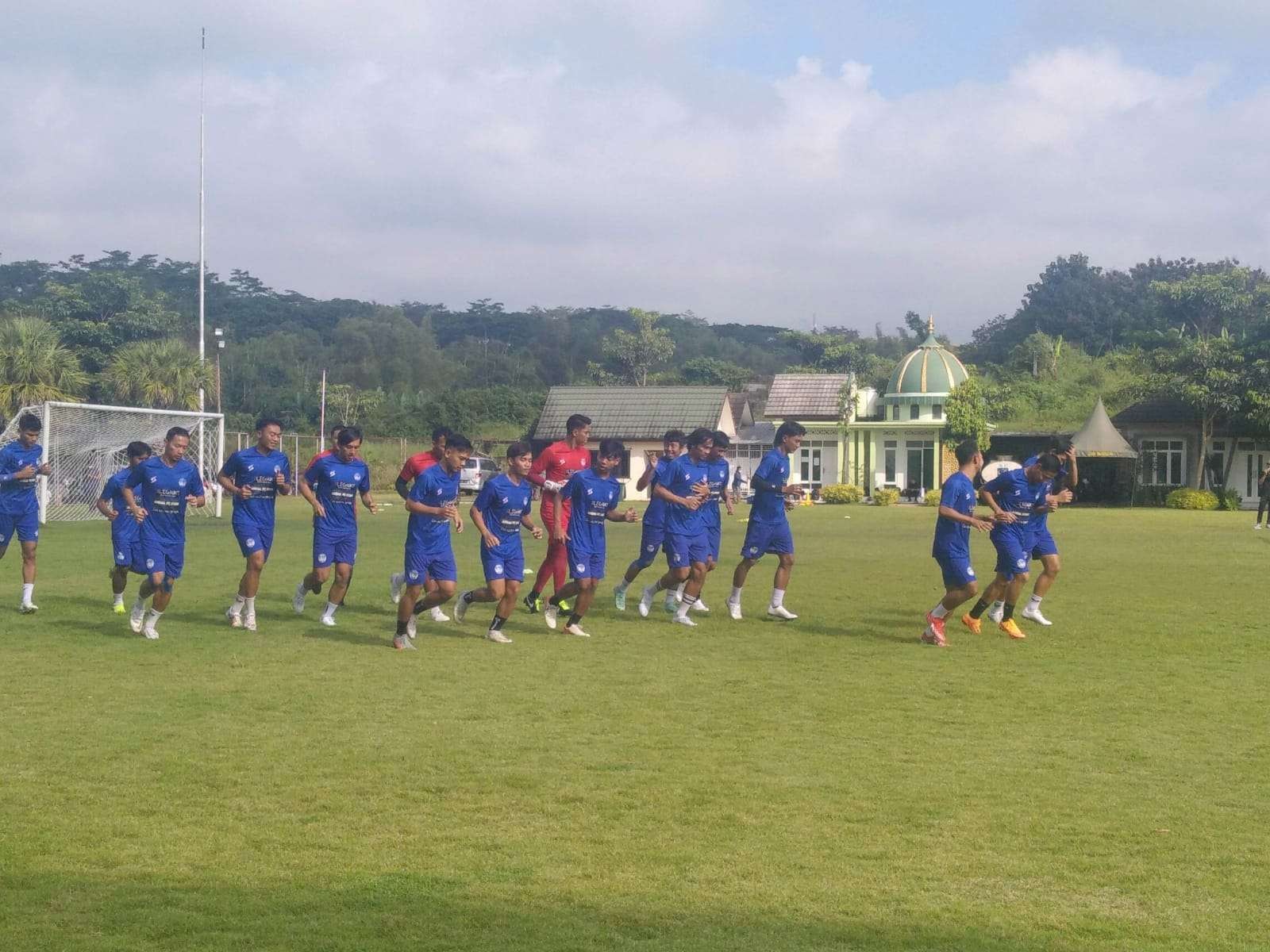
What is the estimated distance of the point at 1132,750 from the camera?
8289mm

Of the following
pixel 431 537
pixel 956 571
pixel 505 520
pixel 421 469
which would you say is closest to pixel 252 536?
pixel 421 469

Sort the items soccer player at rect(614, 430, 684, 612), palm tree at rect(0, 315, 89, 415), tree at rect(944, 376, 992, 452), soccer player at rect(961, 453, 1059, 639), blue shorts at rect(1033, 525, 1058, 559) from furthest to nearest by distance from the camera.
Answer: tree at rect(944, 376, 992, 452)
palm tree at rect(0, 315, 89, 415)
soccer player at rect(614, 430, 684, 612)
blue shorts at rect(1033, 525, 1058, 559)
soccer player at rect(961, 453, 1059, 639)

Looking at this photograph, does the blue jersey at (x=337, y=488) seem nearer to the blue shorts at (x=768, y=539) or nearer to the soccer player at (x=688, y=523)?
the soccer player at (x=688, y=523)

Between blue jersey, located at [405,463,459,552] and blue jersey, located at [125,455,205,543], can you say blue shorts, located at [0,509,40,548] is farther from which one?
blue jersey, located at [405,463,459,552]

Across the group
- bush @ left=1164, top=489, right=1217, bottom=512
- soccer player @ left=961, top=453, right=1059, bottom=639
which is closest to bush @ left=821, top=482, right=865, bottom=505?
bush @ left=1164, top=489, right=1217, bottom=512

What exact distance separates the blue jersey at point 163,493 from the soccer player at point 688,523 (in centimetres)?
459

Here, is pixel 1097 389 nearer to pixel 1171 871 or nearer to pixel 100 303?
pixel 100 303

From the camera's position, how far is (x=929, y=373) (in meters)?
63.8

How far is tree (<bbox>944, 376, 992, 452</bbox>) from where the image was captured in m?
58.9

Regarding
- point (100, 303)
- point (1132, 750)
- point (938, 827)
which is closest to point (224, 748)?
point (938, 827)

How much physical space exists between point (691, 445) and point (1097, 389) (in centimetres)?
6240

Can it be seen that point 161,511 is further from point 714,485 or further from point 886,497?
point 886,497

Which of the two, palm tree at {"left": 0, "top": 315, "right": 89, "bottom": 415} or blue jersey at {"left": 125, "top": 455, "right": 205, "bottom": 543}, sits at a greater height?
palm tree at {"left": 0, "top": 315, "right": 89, "bottom": 415}

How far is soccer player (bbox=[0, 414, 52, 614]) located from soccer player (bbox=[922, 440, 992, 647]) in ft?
29.3
